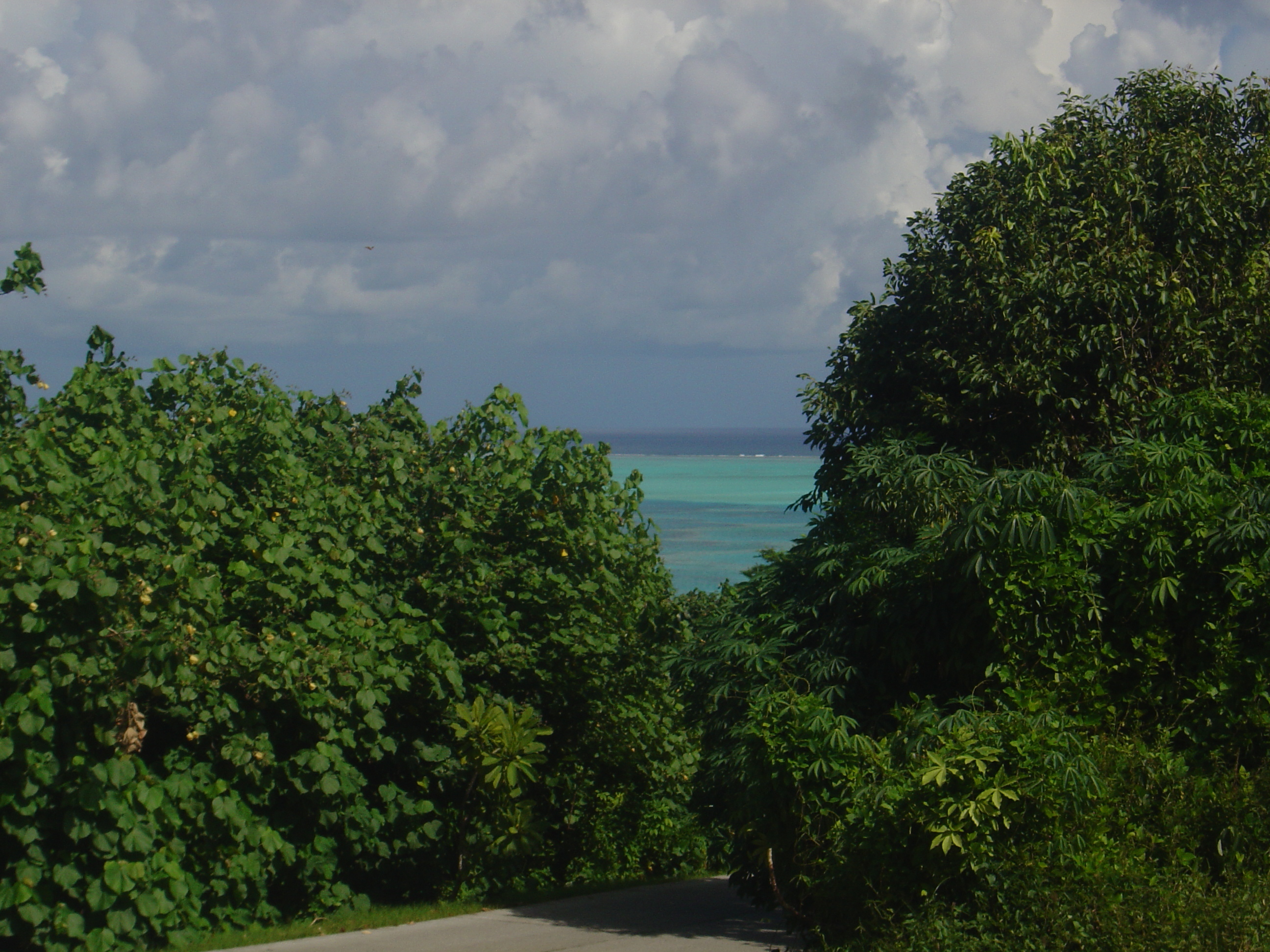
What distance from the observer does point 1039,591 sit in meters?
7.46

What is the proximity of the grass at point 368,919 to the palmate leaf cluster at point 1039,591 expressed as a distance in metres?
2.18

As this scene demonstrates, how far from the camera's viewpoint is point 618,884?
12109 mm

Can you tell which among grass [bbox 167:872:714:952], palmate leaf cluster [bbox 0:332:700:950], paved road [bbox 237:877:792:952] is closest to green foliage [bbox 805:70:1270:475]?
palmate leaf cluster [bbox 0:332:700:950]

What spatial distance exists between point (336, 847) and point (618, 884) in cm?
337

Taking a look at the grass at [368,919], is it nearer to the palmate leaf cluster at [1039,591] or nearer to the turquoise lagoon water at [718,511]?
the palmate leaf cluster at [1039,591]

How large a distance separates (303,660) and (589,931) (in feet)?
10.2

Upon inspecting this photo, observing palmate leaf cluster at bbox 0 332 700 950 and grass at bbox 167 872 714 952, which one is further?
grass at bbox 167 872 714 952

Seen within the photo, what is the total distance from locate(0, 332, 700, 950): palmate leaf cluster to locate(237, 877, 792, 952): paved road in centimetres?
77

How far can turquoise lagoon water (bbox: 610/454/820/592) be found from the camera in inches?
2172

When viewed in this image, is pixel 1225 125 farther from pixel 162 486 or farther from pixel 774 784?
pixel 162 486

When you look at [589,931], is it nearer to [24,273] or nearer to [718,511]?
[24,273]

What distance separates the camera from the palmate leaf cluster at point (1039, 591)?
6.40 meters

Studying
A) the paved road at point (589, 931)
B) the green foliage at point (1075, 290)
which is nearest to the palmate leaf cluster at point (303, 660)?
the paved road at point (589, 931)

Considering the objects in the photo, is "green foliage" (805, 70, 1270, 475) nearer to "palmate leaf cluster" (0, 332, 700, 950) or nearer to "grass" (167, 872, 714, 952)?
"palmate leaf cluster" (0, 332, 700, 950)
